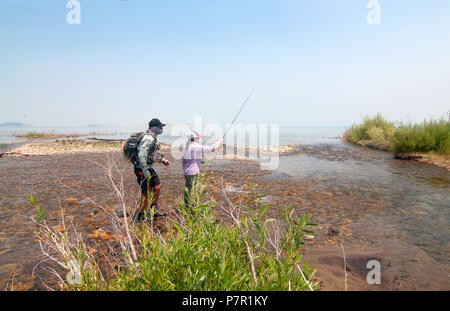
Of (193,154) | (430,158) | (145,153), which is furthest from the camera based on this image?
(430,158)

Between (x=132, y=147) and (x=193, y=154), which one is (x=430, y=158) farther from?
(x=132, y=147)

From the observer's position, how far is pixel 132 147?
6.27 m

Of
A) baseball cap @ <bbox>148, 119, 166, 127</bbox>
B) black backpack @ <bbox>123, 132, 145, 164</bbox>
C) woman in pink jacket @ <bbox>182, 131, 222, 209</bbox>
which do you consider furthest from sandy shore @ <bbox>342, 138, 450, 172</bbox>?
black backpack @ <bbox>123, 132, 145, 164</bbox>

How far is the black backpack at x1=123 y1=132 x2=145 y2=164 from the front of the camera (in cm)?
627

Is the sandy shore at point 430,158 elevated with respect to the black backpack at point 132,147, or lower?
lower

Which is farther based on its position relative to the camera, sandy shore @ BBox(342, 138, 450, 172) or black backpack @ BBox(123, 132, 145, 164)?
sandy shore @ BBox(342, 138, 450, 172)

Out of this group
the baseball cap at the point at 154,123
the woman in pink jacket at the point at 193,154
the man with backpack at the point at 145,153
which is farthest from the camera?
the baseball cap at the point at 154,123

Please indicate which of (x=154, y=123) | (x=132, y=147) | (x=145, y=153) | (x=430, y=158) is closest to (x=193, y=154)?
(x=145, y=153)

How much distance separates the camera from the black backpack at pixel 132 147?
20.6 ft

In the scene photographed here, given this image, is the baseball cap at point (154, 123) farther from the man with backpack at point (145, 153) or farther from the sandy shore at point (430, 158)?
the sandy shore at point (430, 158)

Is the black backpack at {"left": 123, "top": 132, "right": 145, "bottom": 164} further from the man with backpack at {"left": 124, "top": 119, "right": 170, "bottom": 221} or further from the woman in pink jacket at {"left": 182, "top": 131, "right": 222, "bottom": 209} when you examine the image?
the woman in pink jacket at {"left": 182, "top": 131, "right": 222, "bottom": 209}

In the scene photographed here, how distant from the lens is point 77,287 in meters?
2.39

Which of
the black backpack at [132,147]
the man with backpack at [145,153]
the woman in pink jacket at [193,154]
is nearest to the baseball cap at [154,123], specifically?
the man with backpack at [145,153]
